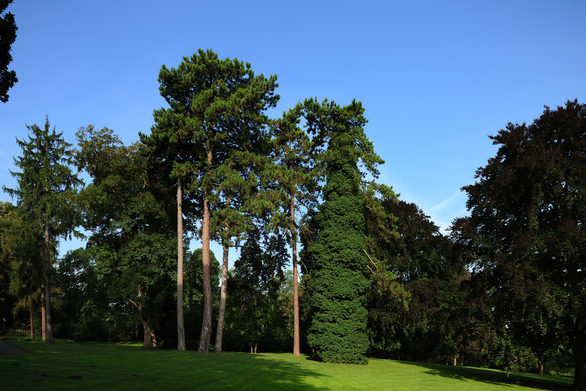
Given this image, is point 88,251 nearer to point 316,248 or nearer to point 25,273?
point 25,273

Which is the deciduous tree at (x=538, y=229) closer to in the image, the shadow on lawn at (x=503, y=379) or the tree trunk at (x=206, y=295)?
the shadow on lawn at (x=503, y=379)

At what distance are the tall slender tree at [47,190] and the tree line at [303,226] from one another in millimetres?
128

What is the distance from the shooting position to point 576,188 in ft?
57.5

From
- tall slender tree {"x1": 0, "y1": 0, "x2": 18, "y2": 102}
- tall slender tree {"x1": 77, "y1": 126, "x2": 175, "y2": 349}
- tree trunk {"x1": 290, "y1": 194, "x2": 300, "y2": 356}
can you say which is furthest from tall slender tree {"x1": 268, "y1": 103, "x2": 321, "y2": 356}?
tall slender tree {"x1": 0, "y1": 0, "x2": 18, "y2": 102}

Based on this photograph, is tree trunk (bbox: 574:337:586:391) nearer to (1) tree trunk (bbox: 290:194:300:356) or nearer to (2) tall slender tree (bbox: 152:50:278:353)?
(1) tree trunk (bbox: 290:194:300:356)

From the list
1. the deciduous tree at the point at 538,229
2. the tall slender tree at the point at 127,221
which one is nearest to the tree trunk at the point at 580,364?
the deciduous tree at the point at 538,229

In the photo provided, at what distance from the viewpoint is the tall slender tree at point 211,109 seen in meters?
26.8

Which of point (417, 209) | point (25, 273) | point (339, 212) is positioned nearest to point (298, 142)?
point (339, 212)

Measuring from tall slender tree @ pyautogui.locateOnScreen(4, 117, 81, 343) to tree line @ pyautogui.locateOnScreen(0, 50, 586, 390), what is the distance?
128 mm

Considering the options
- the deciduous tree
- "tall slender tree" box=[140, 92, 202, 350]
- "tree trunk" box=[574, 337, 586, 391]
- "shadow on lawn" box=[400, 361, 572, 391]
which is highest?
"tall slender tree" box=[140, 92, 202, 350]

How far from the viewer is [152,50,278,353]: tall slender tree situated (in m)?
26.8

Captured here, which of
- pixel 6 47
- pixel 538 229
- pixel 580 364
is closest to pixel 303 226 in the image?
pixel 538 229

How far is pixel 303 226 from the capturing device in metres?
30.6

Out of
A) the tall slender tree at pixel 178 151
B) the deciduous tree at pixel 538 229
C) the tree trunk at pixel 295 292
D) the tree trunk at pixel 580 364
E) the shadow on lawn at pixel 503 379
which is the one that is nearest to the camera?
the deciduous tree at pixel 538 229
